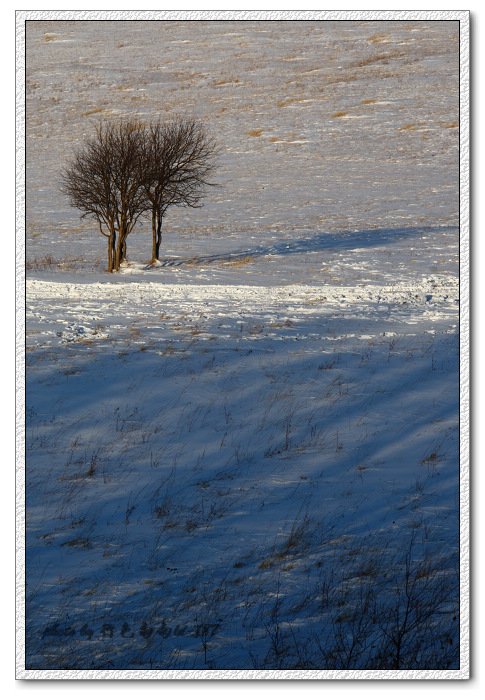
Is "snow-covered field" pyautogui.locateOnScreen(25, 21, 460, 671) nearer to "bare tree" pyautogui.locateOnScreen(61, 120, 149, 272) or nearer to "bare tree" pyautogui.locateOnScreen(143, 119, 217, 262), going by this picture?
"bare tree" pyautogui.locateOnScreen(61, 120, 149, 272)

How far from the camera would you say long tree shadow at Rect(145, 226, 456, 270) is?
1889cm

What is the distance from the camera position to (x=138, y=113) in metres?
34.1

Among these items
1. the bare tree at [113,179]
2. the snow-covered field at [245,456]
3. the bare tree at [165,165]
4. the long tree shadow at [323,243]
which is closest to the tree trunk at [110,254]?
the bare tree at [113,179]

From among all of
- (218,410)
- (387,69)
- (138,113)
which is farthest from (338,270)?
(387,69)

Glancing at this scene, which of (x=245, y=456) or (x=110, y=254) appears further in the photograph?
(x=110, y=254)

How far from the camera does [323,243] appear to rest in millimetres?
20062

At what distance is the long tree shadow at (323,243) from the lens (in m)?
18.9

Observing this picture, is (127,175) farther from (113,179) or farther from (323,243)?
(323,243)

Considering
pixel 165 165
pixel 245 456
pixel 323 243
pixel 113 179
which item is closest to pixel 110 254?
pixel 113 179

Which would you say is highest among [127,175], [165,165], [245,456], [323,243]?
[165,165]

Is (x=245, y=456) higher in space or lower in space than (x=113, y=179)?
lower

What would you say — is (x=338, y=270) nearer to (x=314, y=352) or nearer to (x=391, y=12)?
(x=314, y=352)

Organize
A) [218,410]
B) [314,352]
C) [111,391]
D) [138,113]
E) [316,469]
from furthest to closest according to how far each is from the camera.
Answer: [138,113], [314,352], [111,391], [218,410], [316,469]

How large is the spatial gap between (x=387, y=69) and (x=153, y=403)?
3838 cm
